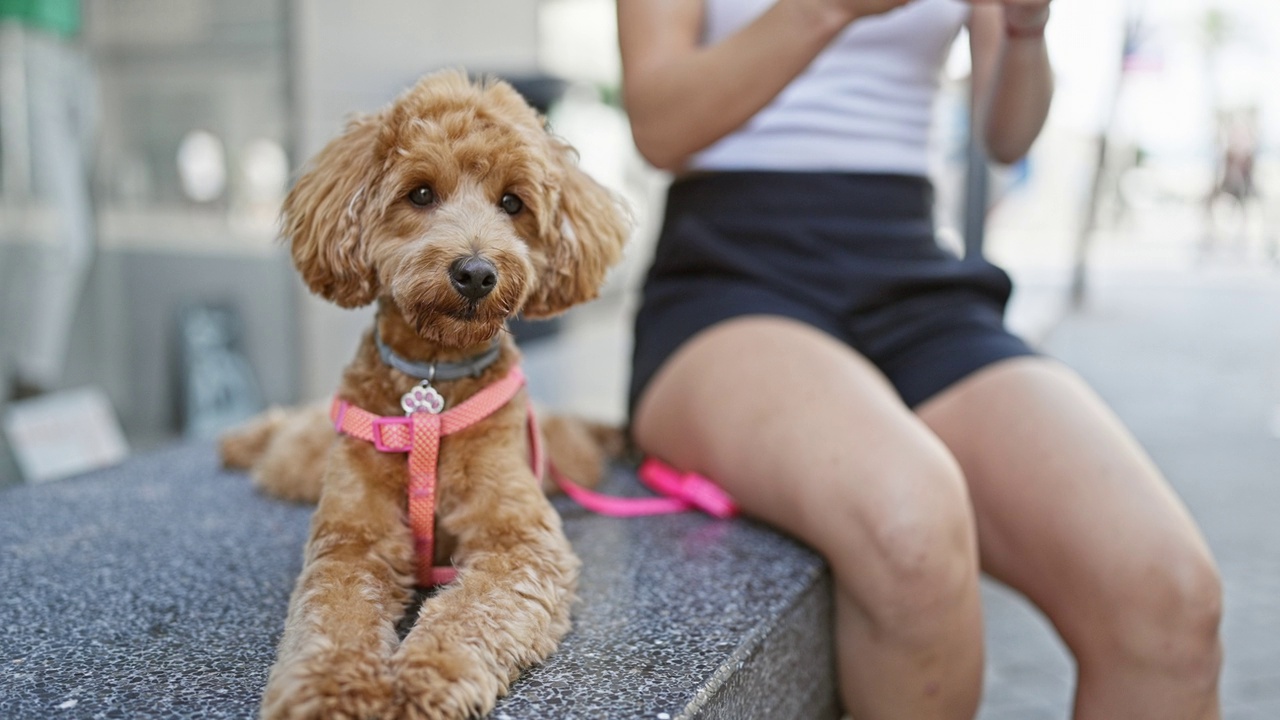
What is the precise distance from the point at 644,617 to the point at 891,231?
931 millimetres

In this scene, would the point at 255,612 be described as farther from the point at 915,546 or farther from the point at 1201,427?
the point at 1201,427

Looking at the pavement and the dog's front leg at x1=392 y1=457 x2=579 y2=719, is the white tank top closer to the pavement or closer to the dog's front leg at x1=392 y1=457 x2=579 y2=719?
the dog's front leg at x1=392 y1=457 x2=579 y2=719

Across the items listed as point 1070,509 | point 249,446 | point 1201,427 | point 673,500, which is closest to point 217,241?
point 249,446

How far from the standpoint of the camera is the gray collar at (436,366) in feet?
4.38

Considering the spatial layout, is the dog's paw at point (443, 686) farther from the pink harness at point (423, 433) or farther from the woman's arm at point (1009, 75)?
the woman's arm at point (1009, 75)

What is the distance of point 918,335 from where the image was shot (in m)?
1.87

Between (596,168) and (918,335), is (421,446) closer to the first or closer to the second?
(918,335)

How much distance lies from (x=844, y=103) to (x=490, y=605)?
1.24 m

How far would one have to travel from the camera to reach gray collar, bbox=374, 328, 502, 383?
52.6 inches

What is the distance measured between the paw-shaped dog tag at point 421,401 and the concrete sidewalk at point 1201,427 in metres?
1.82

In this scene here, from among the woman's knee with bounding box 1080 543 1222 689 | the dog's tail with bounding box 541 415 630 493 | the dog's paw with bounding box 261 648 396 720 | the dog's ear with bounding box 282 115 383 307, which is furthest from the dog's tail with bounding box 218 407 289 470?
the woman's knee with bounding box 1080 543 1222 689

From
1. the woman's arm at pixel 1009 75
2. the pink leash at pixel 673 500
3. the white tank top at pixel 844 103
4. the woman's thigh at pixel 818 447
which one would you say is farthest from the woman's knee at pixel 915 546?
the woman's arm at pixel 1009 75

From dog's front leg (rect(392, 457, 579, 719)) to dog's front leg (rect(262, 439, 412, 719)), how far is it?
0.04m

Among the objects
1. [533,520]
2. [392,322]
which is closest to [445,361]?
[392,322]
